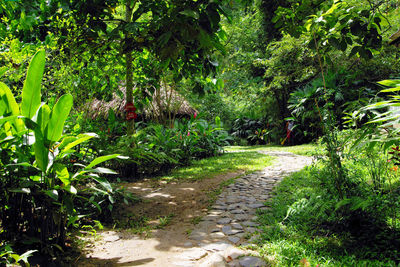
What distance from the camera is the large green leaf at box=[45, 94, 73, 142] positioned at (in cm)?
190

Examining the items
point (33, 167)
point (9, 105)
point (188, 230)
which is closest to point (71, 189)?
point (33, 167)

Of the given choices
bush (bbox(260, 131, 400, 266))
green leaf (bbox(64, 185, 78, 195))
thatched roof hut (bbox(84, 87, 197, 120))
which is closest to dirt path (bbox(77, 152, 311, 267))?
bush (bbox(260, 131, 400, 266))

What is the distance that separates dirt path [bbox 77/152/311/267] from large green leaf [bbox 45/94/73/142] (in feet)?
3.29

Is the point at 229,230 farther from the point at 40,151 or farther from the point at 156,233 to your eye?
the point at 40,151

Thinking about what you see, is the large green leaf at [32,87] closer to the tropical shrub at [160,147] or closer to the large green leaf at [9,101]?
the large green leaf at [9,101]

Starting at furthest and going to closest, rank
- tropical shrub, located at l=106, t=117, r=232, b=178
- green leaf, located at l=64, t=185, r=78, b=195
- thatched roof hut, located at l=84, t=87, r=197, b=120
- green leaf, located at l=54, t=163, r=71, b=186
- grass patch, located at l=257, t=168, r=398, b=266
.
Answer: thatched roof hut, located at l=84, t=87, r=197, b=120 < tropical shrub, located at l=106, t=117, r=232, b=178 < grass patch, located at l=257, t=168, r=398, b=266 < green leaf, located at l=54, t=163, r=71, b=186 < green leaf, located at l=64, t=185, r=78, b=195

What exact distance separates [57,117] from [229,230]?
1.88m

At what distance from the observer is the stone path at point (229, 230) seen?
207cm

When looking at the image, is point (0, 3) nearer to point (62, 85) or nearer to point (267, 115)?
point (62, 85)

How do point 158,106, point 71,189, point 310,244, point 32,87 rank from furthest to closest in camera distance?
point 158,106
point 310,244
point 32,87
point 71,189

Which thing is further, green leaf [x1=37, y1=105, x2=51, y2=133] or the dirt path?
the dirt path

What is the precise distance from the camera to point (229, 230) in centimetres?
264

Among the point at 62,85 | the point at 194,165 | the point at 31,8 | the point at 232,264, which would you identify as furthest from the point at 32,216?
the point at 194,165

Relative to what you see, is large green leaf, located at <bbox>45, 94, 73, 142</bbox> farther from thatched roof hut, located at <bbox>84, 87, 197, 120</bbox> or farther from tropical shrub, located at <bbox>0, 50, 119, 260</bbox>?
thatched roof hut, located at <bbox>84, 87, 197, 120</bbox>
